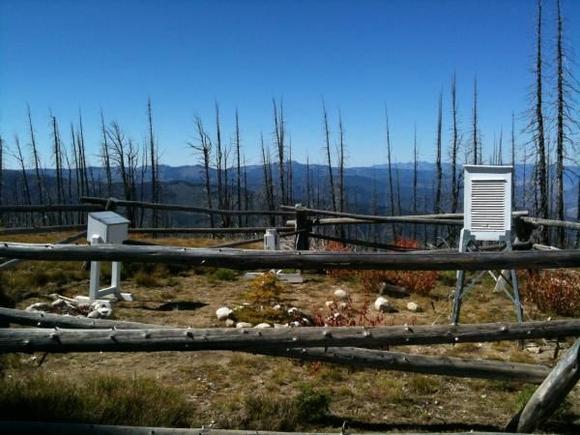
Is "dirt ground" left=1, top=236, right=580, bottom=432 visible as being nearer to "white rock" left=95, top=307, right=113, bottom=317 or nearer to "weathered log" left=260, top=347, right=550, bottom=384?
"weathered log" left=260, top=347, right=550, bottom=384

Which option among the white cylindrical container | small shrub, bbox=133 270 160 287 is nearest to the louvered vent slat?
the white cylindrical container

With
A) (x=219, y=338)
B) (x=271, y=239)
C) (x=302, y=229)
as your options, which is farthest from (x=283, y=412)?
(x=302, y=229)

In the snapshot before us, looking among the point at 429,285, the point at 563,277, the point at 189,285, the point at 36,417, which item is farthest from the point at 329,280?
the point at 36,417

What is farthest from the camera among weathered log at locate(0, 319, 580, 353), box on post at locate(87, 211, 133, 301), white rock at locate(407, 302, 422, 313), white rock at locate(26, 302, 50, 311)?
white rock at locate(407, 302, 422, 313)

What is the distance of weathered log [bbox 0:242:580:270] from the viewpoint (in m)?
3.57

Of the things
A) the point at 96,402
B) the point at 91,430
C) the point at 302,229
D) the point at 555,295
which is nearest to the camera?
the point at 91,430

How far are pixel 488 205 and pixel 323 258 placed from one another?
11.3ft

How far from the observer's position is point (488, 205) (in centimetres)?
612

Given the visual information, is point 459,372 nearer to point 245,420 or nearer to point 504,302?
point 245,420

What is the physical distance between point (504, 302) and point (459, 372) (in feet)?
16.5

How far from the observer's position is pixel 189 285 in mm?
9539

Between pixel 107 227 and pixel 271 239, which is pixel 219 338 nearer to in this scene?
pixel 107 227

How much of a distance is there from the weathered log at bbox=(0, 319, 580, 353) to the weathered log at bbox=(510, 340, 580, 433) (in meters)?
0.29

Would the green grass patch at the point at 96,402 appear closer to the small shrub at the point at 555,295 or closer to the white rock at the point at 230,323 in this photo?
the white rock at the point at 230,323
